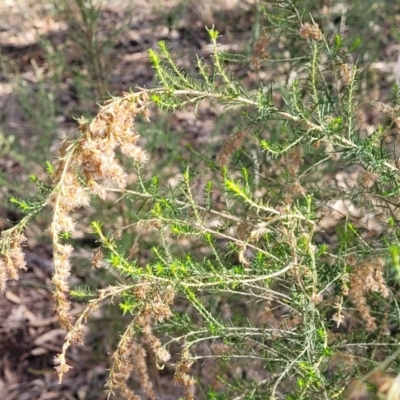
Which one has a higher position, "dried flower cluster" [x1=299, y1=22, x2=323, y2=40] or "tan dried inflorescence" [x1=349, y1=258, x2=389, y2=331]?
"dried flower cluster" [x1=299, y1=22, x2=323, y2=40]

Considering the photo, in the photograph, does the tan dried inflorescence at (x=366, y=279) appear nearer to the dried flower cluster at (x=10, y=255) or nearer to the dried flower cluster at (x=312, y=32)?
the dried flower cluster at (x=312, y=32)

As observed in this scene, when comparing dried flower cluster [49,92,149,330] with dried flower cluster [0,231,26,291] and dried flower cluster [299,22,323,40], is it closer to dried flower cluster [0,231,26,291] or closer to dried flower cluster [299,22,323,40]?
dried flower cluster [0,231,26,291]

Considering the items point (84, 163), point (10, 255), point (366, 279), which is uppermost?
point (84, 163)

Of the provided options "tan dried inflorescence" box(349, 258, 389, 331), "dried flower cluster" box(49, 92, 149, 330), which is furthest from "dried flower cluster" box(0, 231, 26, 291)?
"tan dried inflorescence" box(349, 258, 389, 331)

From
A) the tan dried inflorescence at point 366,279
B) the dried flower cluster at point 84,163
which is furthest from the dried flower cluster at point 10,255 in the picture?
the tan dried inflorescence at point 366,279

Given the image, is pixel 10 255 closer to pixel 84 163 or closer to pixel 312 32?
pixel 84 163

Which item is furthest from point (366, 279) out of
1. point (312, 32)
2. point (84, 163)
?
point (84, 163)


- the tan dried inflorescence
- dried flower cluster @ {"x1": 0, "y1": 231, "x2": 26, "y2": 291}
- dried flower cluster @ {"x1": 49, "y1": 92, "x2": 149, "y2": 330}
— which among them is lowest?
the tan dried inflorescence

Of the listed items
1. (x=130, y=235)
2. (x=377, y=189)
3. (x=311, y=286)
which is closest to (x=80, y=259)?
(x=130, y=235)

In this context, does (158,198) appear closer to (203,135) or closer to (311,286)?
(311,286)
